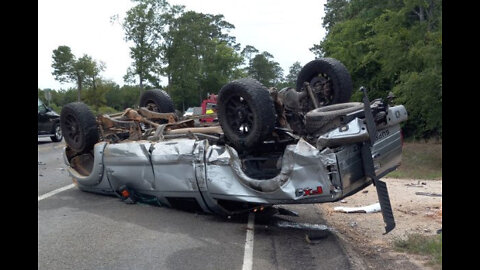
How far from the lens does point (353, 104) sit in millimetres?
6066

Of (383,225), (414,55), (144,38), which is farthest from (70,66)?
(383,225)

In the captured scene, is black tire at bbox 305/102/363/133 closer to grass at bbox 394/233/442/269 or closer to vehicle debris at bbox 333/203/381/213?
grass at bbox 394/233/442/269

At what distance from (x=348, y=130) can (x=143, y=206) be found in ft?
11.8

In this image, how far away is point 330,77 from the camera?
279 inches

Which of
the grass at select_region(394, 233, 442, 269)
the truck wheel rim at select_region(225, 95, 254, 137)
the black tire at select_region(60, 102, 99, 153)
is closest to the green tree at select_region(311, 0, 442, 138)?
the grass at select_region(394, 233, 442, 269)

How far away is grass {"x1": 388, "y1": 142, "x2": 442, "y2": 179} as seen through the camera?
1320cm

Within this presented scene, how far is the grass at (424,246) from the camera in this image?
4.94 m

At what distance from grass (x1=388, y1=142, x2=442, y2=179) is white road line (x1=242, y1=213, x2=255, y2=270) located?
6989mm

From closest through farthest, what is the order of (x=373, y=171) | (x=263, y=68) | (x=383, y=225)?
(x=373, y=171) → (x=383, y=225) → (x=263, y=68)

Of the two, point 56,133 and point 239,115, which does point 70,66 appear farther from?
point 239,115

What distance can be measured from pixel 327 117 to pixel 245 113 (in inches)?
39.8

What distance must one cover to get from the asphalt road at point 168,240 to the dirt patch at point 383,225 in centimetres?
30
